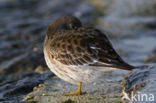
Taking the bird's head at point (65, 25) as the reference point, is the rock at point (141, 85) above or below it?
below

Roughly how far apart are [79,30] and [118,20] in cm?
739

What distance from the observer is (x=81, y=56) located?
19.6ft

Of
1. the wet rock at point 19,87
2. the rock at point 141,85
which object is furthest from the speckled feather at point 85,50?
the wet rock at point 19,87

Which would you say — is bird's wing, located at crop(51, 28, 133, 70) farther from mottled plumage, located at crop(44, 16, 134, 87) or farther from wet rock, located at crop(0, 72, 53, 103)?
wet rock, located at crop(0, 72, 53, 103)

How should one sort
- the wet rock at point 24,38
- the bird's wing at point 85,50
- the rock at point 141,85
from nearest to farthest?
the rock at point 141,85 < the bird's wing at point 85,50 < the wet rock at point 24,38

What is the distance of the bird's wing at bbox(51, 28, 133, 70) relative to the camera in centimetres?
579

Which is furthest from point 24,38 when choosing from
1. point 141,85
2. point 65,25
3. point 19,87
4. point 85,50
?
point 141,85

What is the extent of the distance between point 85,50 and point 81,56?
12 centimetres

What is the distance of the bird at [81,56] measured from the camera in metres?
5.79

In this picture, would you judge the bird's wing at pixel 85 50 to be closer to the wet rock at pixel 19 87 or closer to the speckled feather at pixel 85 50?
the speckled feather at pixel 85 50

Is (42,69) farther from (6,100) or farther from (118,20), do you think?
(118,20)

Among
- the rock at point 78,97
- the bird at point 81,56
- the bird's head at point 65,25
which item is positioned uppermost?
the bird's head at point 65,25

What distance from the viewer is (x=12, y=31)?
13.0m

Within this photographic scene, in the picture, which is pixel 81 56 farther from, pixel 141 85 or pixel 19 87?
pixel 19 87
